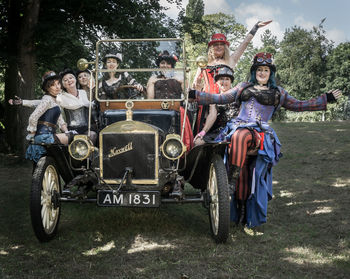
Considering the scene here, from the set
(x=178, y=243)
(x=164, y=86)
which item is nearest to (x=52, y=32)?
(x=164, y=86)

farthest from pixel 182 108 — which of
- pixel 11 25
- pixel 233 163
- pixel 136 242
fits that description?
pixel 11 25

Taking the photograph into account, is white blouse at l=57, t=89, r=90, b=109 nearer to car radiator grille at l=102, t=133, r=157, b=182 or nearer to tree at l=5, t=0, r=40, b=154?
car radiator grille at l=102, t=133, r=157, b=182

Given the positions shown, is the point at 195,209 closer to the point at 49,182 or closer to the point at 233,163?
the point at 233,163

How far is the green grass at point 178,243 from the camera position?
3057mm

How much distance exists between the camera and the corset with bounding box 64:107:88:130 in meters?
5.28

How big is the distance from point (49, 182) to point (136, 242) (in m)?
1.11

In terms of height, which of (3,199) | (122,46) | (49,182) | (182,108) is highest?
(122,46)

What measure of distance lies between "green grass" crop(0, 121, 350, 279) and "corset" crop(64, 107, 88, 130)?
45.7 inches

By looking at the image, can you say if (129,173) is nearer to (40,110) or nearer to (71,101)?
(40,110)

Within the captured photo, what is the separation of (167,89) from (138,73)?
42 cm

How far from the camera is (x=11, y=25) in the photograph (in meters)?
9.82

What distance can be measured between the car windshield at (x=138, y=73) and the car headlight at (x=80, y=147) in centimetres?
101

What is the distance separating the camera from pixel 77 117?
17.4 ft

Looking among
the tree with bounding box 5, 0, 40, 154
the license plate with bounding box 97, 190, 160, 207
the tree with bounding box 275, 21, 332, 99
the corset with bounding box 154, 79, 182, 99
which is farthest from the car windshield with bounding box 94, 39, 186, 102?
the tree with bounding box 275, 21, 332, 99
